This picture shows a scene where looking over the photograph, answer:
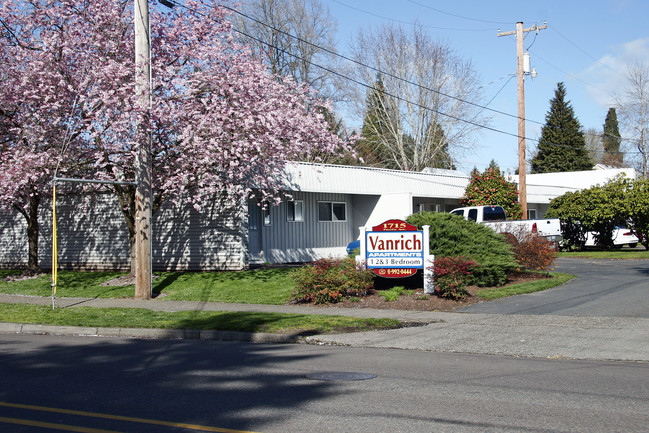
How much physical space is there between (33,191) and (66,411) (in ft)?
55.6

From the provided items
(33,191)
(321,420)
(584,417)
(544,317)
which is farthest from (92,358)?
(33,191)

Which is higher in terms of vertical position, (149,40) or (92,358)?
(149,40)

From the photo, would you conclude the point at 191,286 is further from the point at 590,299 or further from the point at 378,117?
the point at 378,117

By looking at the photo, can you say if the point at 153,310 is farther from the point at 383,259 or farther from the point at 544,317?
the point at 544,317

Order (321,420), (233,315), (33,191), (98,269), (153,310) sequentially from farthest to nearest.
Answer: (98,269) < (33,191) < (153,310) < (233,315) < (321,420)

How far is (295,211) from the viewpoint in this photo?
2738 cm

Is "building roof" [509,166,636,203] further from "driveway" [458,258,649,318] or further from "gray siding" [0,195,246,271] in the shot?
"gray siding" [0,195,246,271]

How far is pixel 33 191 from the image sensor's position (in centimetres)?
2166

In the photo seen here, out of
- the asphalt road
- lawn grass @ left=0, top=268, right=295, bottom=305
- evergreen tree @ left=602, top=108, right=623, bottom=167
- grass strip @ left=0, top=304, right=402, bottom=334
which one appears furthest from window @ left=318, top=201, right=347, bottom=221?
evergreen tree @ left=602, top=108, right=623, bottom=167

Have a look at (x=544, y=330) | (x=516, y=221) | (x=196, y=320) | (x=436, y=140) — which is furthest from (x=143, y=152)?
(x=436, y=140)

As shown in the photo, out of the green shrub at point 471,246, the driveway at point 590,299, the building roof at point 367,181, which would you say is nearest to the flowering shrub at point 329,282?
the green shrub at point 471,246

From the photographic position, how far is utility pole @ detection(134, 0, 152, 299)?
16969mm

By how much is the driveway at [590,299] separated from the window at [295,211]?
1128 cm

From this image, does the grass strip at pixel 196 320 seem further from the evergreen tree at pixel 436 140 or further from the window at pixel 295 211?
the evergreen tree at pixel 436 140
